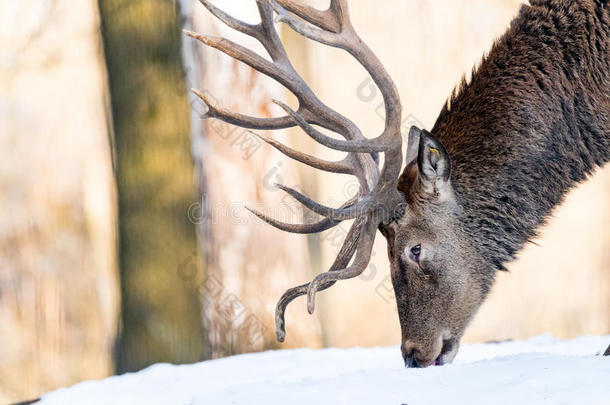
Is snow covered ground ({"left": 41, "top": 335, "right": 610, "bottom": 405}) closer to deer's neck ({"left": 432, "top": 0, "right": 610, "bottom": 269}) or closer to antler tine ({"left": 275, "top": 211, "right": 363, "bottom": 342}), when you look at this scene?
antler tine ({"left": 275, "top": 211, "right": 363, "bottom": 342})

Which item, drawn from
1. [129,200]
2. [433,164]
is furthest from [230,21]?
[129,200]

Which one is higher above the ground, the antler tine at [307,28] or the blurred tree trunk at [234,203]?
the antler tine at [307,28]

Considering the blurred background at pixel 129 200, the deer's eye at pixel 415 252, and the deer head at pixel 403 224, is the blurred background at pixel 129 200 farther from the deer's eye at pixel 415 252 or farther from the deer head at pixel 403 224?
the deer's eye at pixel 415 252

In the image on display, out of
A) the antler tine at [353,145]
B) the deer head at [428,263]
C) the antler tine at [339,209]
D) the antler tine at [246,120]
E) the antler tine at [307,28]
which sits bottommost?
the deer head at [428,263]

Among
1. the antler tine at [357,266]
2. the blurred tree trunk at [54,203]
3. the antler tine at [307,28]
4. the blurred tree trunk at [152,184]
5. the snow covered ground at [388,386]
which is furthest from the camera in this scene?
Result: the blurred tree trunk at [152,184]

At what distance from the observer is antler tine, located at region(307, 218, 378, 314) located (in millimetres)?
4207

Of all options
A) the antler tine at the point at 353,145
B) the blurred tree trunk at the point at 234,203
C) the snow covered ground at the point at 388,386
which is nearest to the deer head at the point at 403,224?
the antler tine at the point at 353,145

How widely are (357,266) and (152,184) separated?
1935 millimetres

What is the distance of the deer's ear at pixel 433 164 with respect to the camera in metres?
4.23

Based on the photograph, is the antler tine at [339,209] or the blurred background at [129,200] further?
the blurred background at [129,200]

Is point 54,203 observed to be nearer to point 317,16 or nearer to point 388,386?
point 317,16

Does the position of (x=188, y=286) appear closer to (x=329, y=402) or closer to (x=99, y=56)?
(x=99, y=56)

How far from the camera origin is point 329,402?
351 centimetres

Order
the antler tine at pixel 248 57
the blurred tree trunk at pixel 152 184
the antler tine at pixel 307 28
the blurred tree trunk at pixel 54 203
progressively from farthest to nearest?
the blurred tree trunk at pixel 152 184, the blurred tree trunk at pixel 54 203, the antler tine at pixel 248 57, the antler tine at pixel 307 28
